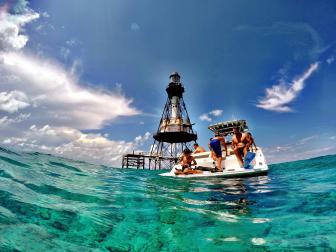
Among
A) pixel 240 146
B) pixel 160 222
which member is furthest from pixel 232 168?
pixel 160 222

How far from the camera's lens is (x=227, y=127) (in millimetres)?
25266

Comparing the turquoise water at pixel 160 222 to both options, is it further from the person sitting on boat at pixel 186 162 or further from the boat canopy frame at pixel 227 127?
the boat canopy frame at pixel 227 127

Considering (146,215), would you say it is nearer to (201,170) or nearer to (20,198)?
(20,198)

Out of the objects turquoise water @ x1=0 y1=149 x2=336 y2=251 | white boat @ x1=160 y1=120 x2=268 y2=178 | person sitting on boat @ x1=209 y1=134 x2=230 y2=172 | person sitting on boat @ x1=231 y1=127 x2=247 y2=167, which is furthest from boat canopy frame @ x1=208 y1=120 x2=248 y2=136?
turquoise water @ x1=0 y1=149 x2=336 y2=251

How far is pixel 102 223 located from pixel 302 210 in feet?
12.1

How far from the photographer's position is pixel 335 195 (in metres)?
5.12

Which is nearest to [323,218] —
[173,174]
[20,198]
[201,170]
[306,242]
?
[306,242]

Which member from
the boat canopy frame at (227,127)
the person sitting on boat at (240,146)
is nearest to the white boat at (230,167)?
the person sitting on boat at (240,146)

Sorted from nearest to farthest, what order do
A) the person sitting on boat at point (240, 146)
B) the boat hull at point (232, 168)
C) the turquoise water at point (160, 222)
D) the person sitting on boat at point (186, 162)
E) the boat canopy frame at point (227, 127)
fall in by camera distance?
the turquoise water at point (160, 222) < the boat hull at point (232, 168) < the person sitting on boat at point (240, 146) < the person sitting on boat at point (186, 162) < the boat canopy frame at point (227, 127)

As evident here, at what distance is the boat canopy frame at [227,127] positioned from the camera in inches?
937

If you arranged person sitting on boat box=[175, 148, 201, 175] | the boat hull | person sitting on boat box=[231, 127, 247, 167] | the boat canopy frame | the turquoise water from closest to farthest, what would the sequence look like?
the turquoise water
the boat hull
person sitting on boat box=[231, 127, 247, 167]
person sitting on boat box=[175, 148, 201, 175]
the boat canopy frame

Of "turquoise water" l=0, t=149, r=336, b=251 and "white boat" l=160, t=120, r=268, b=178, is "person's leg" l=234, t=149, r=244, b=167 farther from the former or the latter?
"turquoise water" l=0, t=149, r=336, b=251

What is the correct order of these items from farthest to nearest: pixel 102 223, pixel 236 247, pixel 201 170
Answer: pixel 201 170 → pixel 102 223 → pixel 236 247

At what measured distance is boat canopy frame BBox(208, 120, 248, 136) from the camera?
78.1 ft
